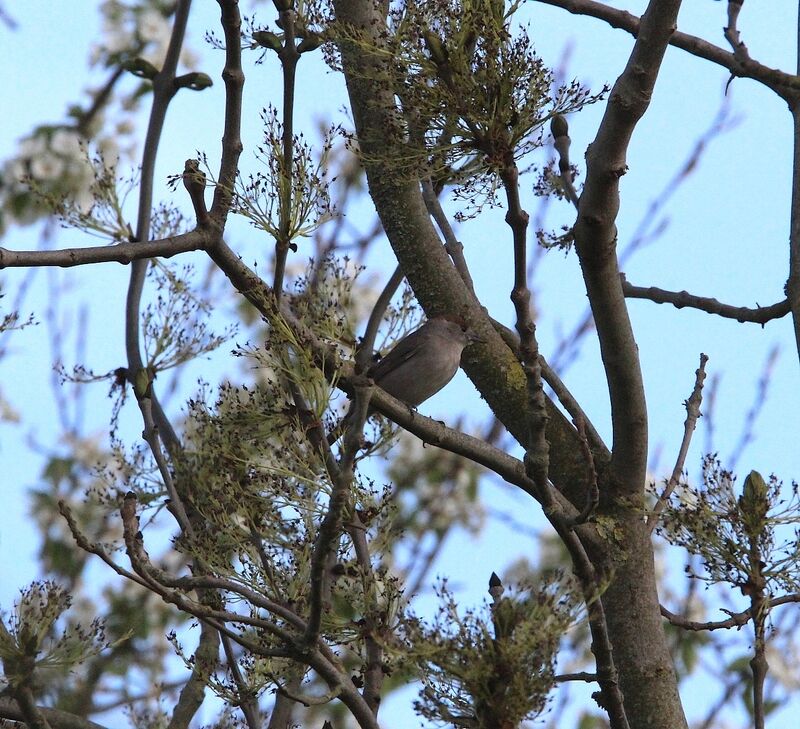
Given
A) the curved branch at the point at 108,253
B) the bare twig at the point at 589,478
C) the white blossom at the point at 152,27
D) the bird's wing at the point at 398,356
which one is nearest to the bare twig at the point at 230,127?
the curved branch at the point at 108,253

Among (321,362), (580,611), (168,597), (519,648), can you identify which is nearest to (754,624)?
(580,611)

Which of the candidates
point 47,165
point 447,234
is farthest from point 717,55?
point 47,165

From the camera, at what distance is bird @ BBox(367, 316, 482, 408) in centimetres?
636

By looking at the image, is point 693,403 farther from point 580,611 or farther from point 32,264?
point 32,264

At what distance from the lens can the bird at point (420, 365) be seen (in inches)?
251

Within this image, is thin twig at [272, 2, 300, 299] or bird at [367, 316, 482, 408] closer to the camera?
thin twig at [272, 2, 300, 299]

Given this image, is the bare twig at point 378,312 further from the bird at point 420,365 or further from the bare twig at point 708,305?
the bare twig at point 708,305

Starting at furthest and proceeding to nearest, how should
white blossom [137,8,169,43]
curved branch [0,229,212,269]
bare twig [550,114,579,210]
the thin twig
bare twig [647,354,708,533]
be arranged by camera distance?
white blossom [137,8,169,43]
bare twig [550,114,579,210]
bare twig [647,354,708,533]
the thin twig
curved branch [0,229,212,269]

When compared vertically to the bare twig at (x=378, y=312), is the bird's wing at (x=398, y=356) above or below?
above

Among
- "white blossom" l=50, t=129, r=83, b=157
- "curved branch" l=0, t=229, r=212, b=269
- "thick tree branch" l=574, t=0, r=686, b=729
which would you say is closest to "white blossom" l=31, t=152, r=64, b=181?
"white blossom" l=50, t=129, r=83, b=157

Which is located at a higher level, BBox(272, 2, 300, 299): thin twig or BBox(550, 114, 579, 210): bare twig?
BBox(550, 114, 579, 210): bare twig

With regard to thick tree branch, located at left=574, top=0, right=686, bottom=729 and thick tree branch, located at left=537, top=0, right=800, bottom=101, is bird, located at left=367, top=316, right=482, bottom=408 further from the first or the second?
thick tree branch, located at left=537, top=0, right=800, bottom=101

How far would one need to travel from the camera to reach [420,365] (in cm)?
714

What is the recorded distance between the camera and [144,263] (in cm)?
605
